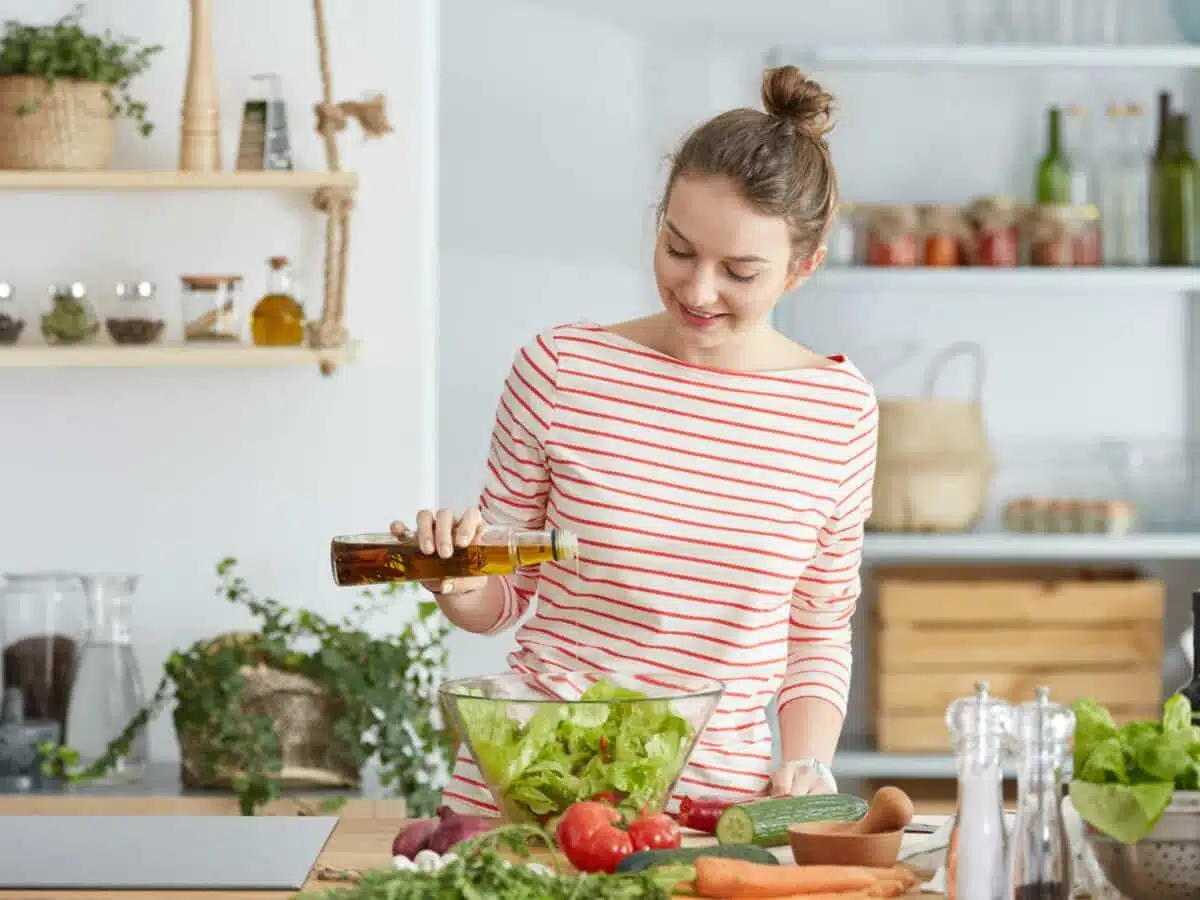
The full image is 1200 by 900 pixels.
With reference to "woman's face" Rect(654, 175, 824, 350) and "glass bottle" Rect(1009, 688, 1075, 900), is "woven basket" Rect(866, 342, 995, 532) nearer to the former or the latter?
"woman's face" Rect(654, 175, 824, 350)

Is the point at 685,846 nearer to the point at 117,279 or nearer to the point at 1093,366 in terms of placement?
the point at 117,279

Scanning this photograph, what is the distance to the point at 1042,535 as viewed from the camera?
4184 mm

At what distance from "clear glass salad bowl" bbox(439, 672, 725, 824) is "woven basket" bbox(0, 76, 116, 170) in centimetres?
191

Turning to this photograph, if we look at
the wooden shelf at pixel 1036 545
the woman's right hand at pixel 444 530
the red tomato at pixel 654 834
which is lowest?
the wooden shelf at pixel 1036 545

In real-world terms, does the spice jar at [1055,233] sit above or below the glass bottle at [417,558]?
above

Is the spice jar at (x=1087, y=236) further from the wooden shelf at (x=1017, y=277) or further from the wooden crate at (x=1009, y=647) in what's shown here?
the wooden crate at (x=1009, y=647)

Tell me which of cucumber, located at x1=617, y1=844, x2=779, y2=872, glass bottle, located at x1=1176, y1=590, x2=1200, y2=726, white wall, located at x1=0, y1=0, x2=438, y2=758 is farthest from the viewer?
white wall, located at x1=0, y1=0, x2=438, y2=758

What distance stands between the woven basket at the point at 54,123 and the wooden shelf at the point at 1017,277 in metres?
1.65

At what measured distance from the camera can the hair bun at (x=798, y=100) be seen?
1840 millimetres

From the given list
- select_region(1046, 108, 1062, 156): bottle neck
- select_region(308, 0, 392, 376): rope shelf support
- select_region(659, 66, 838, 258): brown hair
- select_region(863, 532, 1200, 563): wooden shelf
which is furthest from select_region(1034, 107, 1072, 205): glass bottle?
select_region(659, 66, 838, 258): brown hair

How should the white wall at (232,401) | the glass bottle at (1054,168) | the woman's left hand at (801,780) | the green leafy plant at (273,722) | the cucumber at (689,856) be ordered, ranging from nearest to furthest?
the cucumber at (689,856), the woman's left hand at (801,780), the green leafy plant at (273,722), the white wall at (232,401), the glass bottle at (1054,168)

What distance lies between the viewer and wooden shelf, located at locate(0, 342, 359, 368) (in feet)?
10.4

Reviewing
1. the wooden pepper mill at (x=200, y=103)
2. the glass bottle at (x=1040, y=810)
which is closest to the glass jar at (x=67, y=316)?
the wooden pepper mill at (x=200, y=103)

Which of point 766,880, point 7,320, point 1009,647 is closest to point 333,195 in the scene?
point 7,320
